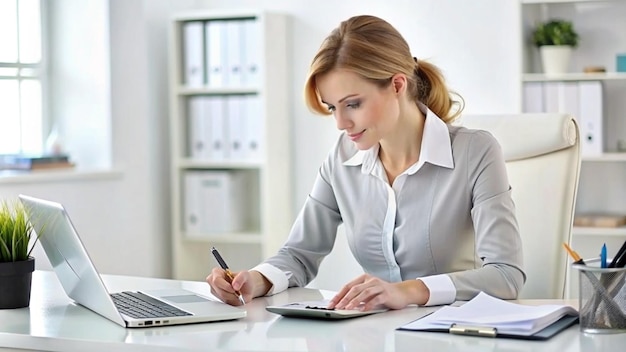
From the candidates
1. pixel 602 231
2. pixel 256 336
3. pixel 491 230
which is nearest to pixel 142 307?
pixel 256 336

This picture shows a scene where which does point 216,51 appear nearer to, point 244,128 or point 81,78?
point 244,128

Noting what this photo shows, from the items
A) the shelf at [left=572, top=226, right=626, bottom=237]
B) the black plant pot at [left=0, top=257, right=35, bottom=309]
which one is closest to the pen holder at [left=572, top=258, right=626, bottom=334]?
the black plant pot at [left=0, top=257, right=35, bottom=309]

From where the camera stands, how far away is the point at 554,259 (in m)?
2.33

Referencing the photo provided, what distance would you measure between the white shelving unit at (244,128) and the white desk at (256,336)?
270 cm

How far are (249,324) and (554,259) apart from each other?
0.89m

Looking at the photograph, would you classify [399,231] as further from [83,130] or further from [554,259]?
[83,130]

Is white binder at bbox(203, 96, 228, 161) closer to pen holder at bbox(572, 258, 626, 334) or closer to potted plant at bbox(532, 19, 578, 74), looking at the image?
potted plant at bbox(532, 19, 578, 74)

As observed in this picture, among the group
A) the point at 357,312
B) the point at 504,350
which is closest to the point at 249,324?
the point at 357,312

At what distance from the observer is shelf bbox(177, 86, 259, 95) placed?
15.0 feet

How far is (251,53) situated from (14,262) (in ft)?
8.99

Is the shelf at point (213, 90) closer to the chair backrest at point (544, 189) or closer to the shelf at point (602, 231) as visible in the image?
the shelf at point (602, 231)

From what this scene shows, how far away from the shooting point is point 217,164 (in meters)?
4.71

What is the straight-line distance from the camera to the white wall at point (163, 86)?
436 centimetres

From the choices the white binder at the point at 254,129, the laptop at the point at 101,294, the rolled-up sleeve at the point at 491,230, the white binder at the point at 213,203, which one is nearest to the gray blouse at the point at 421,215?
the rolled-up sleeve at the point at 491,230
